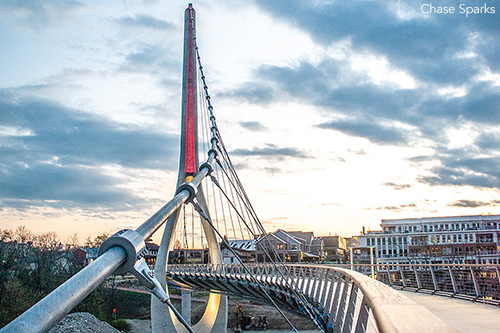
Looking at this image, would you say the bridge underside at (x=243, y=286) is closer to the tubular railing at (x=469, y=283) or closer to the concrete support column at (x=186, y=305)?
the concrete support column at (x=186, y=305)

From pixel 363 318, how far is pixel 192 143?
33.0 metres

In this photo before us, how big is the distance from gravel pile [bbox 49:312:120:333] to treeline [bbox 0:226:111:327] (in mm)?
3665

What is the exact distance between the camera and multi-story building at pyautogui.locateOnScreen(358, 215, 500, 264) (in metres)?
64.9

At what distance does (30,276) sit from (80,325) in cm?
1667

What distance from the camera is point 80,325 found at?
34.2 meters

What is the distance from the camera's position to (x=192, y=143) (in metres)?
37.3

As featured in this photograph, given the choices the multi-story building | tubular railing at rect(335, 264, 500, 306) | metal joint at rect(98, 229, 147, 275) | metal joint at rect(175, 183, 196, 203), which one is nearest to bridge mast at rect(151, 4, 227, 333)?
tubular railing at rect(335, 264, 500, 306)

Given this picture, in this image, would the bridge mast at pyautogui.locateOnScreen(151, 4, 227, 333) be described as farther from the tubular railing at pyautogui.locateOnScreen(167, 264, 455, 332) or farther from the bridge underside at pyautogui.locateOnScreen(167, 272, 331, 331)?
the tubular railing at pyautogui.locateOnScreen(167, 264, 455, 332)

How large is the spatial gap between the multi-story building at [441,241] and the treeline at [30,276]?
3651 centimetres

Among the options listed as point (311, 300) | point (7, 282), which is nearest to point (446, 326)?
point (311, 300)

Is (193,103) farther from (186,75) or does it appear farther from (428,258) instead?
(428,258)

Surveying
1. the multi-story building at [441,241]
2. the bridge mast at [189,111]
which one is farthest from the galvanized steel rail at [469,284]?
the multi-story building at [441,241]

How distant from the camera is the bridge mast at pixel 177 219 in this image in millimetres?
32406

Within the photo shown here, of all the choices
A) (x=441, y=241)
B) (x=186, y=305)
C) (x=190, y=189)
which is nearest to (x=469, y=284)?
(x=190, y=189)
